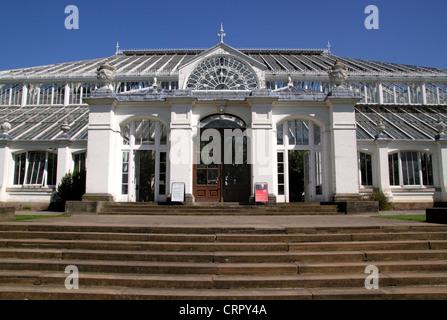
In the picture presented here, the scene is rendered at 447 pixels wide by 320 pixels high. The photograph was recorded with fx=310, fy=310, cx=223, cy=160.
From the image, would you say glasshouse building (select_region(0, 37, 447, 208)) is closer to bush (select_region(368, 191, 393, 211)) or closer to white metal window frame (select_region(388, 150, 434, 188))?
white metal window frame (select_region(388, 150, 434, 188))

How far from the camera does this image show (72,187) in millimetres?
15859

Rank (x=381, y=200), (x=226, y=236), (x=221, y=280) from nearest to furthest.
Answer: (x=221, y=280) < (x=226, y=236) < (x=381, y=200)

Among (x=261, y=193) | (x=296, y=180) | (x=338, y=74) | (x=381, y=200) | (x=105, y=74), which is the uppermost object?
(x=105, y=74)

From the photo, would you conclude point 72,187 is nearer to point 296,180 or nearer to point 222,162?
point 222,162

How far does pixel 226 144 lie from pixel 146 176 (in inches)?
173

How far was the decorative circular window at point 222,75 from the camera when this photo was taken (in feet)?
58.7

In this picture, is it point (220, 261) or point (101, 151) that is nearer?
point (220, 261)

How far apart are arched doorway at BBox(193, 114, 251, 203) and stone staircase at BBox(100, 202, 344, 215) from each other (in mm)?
1638

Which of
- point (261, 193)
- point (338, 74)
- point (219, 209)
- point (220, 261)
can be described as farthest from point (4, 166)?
point (338, 74)

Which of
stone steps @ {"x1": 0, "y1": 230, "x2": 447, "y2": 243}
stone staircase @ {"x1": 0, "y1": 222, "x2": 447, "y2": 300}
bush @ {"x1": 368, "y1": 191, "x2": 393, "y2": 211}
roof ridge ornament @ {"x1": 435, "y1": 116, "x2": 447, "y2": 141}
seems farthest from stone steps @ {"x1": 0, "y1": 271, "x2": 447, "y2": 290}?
roof ridge ornament @ {"x1": 435, "y1": 116, "x2": 447, "y2": 141}

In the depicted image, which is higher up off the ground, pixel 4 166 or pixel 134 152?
pixel 134 152

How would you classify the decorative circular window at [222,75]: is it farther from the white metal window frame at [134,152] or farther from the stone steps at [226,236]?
the stone steps at [226,236]

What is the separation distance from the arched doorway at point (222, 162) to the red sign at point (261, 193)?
1459 mm

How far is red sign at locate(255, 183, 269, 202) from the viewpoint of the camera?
13.3 m
